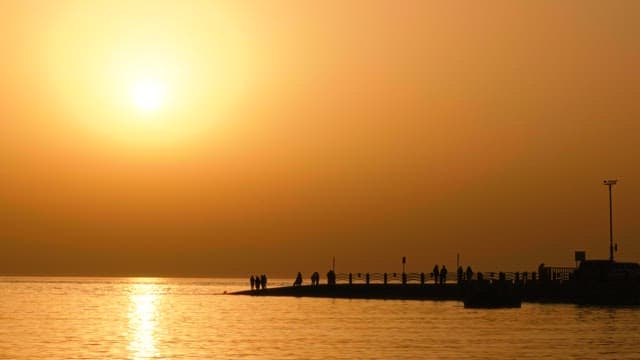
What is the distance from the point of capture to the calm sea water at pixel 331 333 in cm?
5297

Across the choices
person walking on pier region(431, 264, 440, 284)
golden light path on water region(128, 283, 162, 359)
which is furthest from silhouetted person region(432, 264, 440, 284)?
golden light path on water region(128, 283, 162, 359)

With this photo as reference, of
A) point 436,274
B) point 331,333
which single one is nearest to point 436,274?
point 436,274

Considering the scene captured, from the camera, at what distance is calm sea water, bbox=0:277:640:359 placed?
174 feet

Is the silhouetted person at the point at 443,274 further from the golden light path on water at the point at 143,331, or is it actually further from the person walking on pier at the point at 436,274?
the golden light path on water at the point at 143,331

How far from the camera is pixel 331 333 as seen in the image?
65.3 m

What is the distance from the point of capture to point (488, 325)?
231 ft

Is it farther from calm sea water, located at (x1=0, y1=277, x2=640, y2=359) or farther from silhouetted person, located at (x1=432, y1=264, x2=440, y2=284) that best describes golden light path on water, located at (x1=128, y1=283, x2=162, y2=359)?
silhouetted person, located at (x1=432, y1=264, x2=440, y2=284)

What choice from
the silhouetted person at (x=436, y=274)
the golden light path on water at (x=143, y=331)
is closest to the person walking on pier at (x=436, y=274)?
the silhouetted person at (x=436, y=274)

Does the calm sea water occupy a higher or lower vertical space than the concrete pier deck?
lower

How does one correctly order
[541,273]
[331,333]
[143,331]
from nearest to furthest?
[331,333]
[143,331]
[541,273]

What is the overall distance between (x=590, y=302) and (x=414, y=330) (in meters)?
30.2

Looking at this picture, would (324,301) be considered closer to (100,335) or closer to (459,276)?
(459,276)

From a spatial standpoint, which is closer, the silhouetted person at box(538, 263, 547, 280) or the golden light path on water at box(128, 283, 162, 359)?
the golden light path on water at box(128, 283, 162, 359)

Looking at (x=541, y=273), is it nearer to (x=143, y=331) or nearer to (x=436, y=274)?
(x=436, y=274)
